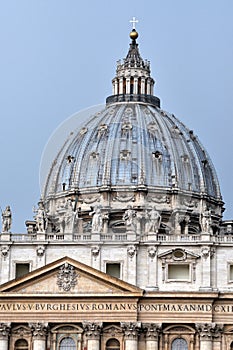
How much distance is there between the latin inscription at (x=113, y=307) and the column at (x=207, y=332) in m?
1.14

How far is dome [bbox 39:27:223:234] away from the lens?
→ 15688 centimetres

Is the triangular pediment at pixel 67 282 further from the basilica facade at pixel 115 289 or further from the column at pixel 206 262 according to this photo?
the column at pixel 206 262

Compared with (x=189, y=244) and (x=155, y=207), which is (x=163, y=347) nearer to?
(x=189, y=244)

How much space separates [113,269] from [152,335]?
6.04m

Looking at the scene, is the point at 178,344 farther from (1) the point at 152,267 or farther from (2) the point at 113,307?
(1) the point at 152,267

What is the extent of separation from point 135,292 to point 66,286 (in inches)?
209

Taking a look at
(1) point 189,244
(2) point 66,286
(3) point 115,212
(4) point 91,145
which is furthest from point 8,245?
(4) point 91,145

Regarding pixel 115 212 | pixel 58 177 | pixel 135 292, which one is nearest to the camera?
pixel 135 292

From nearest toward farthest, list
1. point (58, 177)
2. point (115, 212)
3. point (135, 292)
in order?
point (135, 292) → point (115, 212) → point (58, 177)

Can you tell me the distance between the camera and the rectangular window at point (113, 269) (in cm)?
13075

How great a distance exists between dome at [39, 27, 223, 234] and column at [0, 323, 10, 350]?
915 inches

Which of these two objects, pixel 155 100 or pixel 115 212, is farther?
pixel 155 100

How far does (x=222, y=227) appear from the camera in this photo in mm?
158125

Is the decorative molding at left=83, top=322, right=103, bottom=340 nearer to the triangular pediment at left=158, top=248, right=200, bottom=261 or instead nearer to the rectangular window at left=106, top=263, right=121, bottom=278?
the rectangular window at left=106, top=263, right=121, bottom=278
